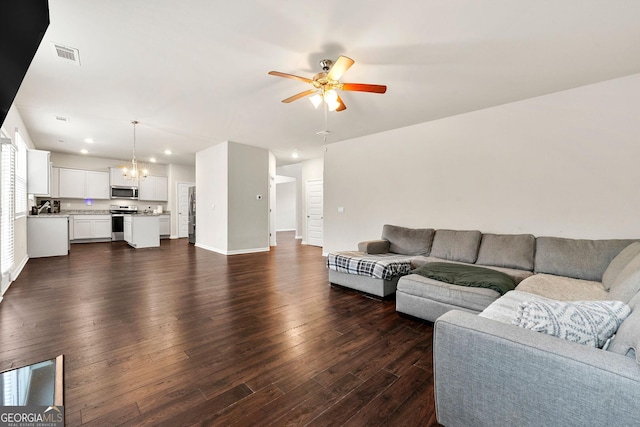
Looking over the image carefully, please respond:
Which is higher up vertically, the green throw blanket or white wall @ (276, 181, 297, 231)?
white wall @ (276, 181, 297, 231)

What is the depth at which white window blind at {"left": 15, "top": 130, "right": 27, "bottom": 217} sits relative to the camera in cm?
454

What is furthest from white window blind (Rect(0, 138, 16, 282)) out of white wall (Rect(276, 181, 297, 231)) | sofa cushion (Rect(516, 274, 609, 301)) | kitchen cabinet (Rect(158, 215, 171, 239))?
white wall (Rect(276, 181, 297, 231))

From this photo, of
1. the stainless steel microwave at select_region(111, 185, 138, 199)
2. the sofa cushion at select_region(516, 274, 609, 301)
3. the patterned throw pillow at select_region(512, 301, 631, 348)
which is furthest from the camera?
the stainless steel microwave at select_region(111, 185, 138, 199)

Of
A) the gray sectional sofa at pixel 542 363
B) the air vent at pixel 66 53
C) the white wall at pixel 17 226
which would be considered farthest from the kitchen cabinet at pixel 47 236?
the gray sectional sofa at pixel 542 363

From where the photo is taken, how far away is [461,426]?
1.29 meters

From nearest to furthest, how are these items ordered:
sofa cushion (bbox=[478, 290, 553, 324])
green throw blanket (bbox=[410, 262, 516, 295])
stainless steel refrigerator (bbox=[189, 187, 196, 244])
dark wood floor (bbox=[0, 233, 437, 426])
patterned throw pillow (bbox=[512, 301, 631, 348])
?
1. patterned throw pillow (bbox=[512, 301, 631, 348])
2. dark wood floor (bbox=[0, 233, 437, 426])
3. sofa cushion (bbox=[478, 290, 553, 324])
4. green throw blanket (bbox=[410, 262, 516, 295])
5. stainless steel refrigerator (bbox=[189, 187, 196, 244])

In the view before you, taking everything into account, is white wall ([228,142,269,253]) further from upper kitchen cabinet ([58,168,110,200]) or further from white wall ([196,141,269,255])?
upper kitchen cabinet ([58,168,110,200])

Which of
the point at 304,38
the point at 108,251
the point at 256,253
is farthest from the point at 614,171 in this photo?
the point at 108,251

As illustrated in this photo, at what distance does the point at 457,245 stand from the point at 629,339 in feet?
9.83

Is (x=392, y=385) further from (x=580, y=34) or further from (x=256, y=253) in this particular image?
(x=256, y=253)

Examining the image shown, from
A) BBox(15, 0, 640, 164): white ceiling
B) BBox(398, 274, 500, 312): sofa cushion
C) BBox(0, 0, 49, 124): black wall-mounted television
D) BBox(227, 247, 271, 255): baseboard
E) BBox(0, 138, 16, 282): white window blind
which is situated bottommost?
BBox(227, 247, 271, 255): baseboard

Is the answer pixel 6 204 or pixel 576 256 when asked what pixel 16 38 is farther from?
pixel 576 256

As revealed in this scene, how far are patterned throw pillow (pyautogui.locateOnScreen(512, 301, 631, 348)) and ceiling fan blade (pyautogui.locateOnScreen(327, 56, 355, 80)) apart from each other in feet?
7.16

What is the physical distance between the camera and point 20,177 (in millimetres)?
4832
